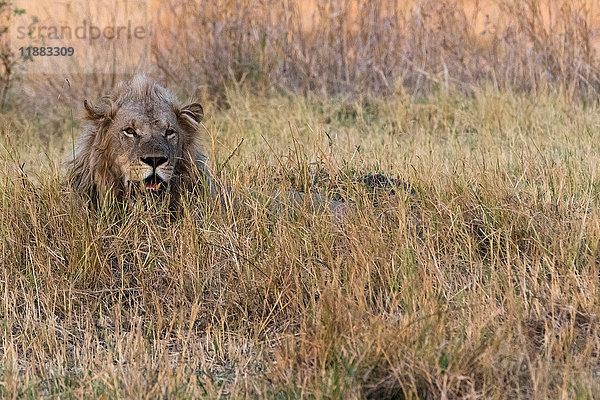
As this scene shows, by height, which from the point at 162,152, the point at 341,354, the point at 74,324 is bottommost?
the point at 74,324

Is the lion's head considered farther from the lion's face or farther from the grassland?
the grassland

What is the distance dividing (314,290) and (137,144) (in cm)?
124

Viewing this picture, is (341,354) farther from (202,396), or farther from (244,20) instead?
(244,20)

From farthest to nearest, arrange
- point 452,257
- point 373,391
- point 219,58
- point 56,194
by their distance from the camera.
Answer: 1. point 219,58
2. point 56,194
3. point 452,257
4. point 373,391

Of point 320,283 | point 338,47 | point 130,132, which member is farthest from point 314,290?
point 338,47

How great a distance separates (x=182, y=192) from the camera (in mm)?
4207

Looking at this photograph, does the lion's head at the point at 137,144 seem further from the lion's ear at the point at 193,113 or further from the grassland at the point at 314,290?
the grassland at the point at 314,290

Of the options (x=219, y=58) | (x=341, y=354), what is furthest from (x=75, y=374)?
(x=219, y=58)

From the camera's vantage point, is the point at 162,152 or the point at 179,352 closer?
the point at 179,352

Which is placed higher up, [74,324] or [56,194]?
[56,194]

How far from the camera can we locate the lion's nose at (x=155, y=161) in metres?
3.92

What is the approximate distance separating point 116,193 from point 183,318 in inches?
40.4
